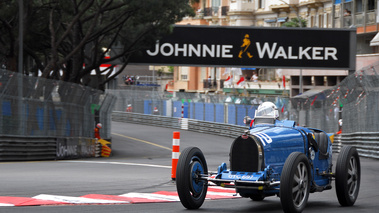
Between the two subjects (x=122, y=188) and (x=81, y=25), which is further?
(x=81, y=25)

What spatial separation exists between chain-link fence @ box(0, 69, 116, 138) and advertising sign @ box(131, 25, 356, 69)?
11.4 metres

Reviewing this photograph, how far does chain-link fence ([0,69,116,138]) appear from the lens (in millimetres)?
24234

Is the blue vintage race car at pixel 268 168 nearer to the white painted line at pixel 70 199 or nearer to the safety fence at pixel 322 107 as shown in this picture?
the white painted line at pixel 70 199

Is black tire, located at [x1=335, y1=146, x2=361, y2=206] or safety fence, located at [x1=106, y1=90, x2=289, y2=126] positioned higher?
safety fence, located at [x1=106, y1=90, x2=289, y2=126]

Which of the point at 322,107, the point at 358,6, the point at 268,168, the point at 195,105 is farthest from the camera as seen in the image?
the point at 358,6

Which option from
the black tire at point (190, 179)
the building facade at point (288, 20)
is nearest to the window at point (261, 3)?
the building facade at point (288, 20)

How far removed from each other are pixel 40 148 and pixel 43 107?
4.44ft

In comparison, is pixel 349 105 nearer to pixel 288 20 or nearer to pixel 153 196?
pixel 153 196

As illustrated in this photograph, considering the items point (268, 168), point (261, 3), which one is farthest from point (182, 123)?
point (268, 168)

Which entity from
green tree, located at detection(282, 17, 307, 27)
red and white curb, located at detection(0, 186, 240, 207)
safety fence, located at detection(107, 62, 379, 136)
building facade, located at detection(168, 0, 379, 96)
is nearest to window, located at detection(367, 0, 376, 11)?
building facade, located at detection(168, 0, 379, 96)

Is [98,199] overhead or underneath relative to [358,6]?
underneath

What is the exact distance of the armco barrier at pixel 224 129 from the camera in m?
26.4

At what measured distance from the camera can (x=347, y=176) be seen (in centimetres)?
1200

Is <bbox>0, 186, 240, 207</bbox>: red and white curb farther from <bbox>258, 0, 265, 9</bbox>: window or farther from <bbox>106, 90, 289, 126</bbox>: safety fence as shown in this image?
<bbox>258, 0, 265, 9</bbox>: window
